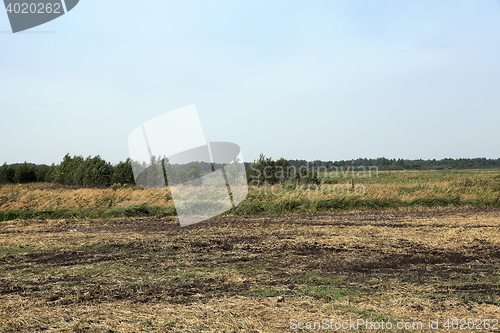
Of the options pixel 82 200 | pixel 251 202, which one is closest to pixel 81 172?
pixel 82 200

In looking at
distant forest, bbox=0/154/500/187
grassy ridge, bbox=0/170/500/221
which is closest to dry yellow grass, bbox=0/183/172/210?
grassy ridge, bbox=0/170/500/221

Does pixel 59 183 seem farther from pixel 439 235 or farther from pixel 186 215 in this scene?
pixel 439 235

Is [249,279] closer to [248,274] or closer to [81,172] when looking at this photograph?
[248,274]

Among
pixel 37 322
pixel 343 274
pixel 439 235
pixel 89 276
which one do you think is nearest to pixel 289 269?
pixel 343 274

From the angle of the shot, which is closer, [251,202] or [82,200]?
[251,202]

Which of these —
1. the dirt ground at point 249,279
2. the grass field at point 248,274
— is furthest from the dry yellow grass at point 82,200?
the dirt ground at point 249,279

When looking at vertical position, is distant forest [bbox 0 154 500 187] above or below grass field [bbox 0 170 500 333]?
above

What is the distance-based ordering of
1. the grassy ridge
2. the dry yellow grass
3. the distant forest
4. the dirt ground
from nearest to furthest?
the dirt ground → the grassy ridge → the dry yellow grass → the distant forest

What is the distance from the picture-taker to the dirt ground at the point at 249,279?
13.9ft

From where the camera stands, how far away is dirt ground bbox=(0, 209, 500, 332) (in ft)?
13.9

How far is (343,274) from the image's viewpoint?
627 cm

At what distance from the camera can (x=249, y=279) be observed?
19.7 feet

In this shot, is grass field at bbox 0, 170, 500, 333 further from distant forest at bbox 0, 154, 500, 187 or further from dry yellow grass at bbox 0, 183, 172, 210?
distant forest at bbox 0, 154, 500, 187

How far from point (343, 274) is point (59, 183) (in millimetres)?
45996
